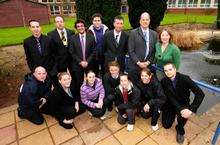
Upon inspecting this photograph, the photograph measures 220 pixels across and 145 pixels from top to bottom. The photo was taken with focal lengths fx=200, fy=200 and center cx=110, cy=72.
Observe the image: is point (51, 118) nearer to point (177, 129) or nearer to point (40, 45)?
point (40, 45)

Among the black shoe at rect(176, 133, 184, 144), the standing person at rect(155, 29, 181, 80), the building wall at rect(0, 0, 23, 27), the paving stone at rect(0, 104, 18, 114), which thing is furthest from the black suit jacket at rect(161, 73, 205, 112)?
the building wall at rect(0, 0, 23, 27)

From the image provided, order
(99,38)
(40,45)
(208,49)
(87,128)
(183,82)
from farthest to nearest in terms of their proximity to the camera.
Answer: (208,49)
(99,38)
(40,45)
(87,128)
(183,82)

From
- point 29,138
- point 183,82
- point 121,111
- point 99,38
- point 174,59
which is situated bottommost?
point 29,138

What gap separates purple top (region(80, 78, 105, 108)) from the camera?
14.1 feet

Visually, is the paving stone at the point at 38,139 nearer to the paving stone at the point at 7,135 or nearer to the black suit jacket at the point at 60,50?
the paving stone at the point at 7,135

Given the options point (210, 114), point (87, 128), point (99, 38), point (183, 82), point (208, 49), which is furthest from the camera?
point (208, 49)

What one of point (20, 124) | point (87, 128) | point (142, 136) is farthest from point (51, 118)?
point (142, 136)

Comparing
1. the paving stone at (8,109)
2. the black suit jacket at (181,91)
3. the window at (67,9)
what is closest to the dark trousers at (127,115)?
the black suit jacket at (181,91)

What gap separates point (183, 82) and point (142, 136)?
127cm

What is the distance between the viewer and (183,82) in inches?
145

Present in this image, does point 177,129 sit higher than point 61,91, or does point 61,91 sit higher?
point 61,91

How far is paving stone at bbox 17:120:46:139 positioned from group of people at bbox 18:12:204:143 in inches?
4.3

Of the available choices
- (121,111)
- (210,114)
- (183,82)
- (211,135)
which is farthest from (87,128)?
(210,114)

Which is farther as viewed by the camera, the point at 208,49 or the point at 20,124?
the point at 208,49
